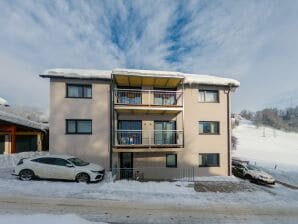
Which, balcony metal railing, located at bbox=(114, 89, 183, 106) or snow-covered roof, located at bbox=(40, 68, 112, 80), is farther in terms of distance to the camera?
balcony metal railing, located at bbox=(114, 89, 183, 106)

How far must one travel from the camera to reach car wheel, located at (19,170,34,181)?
37.6 feet

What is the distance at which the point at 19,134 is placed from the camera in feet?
60.0

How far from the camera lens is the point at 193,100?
625 inches

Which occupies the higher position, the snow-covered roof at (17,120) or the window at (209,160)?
the snow-covered roof at (17,120)

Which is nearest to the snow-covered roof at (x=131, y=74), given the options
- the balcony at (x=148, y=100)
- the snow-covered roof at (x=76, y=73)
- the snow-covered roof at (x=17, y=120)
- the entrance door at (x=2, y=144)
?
the snow-covered roof at (x=76, y=73)

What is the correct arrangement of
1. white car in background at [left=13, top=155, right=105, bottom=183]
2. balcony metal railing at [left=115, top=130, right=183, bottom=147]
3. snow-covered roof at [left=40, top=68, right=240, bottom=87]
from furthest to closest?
balcony metal railing at [left=115, top=130, right=183, bottom=147]
snow-covered roof at [left=40, top=68, right=240, bottom=87]
white car in background at [left=13, top=155, right=105, bottom=183]

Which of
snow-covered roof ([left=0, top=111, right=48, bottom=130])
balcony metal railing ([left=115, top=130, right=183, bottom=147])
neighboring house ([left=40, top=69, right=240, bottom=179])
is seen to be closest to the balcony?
neighboring house ([left=40, top=69, right=240, bottom=179])

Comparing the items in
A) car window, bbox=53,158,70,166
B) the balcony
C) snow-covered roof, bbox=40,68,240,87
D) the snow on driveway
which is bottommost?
the snow on driveway

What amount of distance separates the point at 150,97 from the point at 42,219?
34.9 feet

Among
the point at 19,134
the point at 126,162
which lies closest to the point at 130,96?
the point at 126,162

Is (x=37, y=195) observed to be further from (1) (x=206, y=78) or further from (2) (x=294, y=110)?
(2) (x=294, y=110)

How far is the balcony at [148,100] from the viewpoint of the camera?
45.5ft

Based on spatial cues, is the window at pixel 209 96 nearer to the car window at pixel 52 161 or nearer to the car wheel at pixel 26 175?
the car window at pixel 52 161

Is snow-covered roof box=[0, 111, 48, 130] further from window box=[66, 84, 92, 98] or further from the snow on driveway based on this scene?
the snow on driveway
